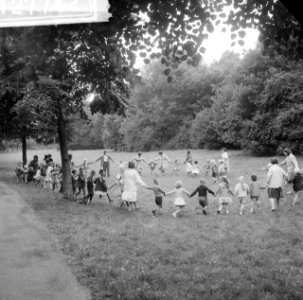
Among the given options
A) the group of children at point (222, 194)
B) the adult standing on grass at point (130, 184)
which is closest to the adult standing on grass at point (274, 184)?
the group of children at point (222, 194)

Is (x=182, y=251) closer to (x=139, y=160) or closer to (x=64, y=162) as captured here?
(x=64, y=162)

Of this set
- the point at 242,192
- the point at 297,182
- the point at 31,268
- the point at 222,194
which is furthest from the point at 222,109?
the point at 31,268

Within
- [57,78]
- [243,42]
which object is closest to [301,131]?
[57,78]

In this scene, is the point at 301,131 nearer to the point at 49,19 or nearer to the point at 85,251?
the point at 85,251

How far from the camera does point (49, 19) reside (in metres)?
4.88

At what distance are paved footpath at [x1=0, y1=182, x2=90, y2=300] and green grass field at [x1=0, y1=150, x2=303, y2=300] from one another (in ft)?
0.95

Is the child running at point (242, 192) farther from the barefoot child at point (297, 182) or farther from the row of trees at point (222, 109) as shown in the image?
the row of trees at point (222, 109)

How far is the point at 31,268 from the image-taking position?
25.3 ft

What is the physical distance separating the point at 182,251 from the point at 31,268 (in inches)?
127

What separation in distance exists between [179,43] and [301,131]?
29.6m

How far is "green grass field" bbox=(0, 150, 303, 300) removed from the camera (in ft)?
21.8

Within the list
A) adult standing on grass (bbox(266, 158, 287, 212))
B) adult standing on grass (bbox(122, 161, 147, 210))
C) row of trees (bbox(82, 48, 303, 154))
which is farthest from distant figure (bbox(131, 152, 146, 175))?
adult standing on grass (bbox(266, 158, 287, 212))

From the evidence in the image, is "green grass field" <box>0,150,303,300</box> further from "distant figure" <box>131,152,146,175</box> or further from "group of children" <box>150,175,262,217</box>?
"distant figure" <box>131,152,146,175</box>

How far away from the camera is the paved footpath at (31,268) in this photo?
6.42 m
